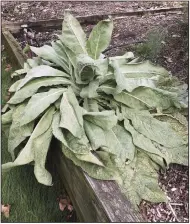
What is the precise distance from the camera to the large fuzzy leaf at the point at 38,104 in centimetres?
216

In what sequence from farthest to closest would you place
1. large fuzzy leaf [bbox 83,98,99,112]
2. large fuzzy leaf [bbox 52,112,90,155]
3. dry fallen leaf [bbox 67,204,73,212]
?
1. dry fallen leaf [bbox 67,204,73,212]
2. large fuzzy leaf [bbox 83,98,99,112]
3. large fuzzy leaf [bbox 52,112,90,155]

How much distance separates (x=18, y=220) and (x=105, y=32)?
1.19 m

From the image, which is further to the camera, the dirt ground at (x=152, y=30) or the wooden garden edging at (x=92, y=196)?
the dirt ground at (x=152, y=30)

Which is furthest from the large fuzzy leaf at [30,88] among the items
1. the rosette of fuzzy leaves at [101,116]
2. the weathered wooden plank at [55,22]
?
the weathered wooden plank at [55,22]

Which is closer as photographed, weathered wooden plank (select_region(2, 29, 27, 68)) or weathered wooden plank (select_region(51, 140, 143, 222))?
weathered wooden plank (select_region(51, 140, 143, 222))

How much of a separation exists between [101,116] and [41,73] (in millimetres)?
473

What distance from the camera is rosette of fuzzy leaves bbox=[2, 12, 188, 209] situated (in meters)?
2.04

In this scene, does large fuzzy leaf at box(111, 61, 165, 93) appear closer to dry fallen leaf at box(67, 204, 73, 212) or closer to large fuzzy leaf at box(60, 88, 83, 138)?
large fuzzy leaf at box(60, 88, 83, 138)

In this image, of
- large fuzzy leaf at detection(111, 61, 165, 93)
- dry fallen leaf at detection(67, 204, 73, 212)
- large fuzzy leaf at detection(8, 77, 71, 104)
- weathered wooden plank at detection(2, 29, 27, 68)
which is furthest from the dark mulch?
weathered wooden plank at detection(2, 29, 27, 68)

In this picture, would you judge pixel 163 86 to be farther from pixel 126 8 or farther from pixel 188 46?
pixel 126 8

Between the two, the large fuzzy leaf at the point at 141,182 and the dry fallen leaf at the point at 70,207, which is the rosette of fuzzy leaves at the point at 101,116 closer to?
the large fuzzy leaf at the point at 141,182

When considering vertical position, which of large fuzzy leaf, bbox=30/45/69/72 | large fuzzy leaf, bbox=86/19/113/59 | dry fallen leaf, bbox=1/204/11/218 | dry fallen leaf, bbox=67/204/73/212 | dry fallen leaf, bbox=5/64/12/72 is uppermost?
large fuzzy leaf, bbox=86/19/113/59

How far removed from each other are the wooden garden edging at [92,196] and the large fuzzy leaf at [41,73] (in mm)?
417

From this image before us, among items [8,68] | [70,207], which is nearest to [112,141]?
[70,207]
